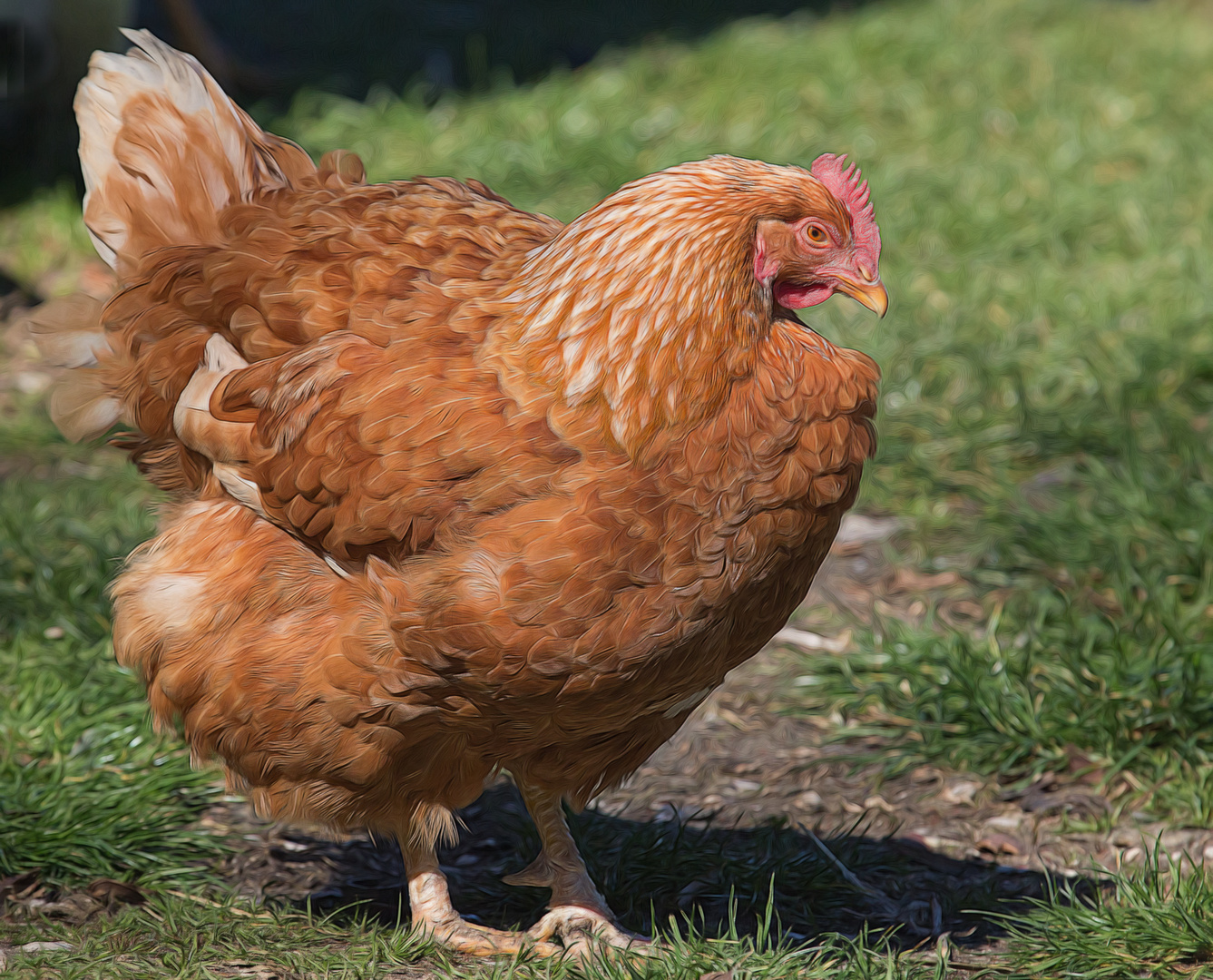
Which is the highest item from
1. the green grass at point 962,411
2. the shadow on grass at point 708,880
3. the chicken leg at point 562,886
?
the green grass at point 962,411

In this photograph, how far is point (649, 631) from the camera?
7.64 ft

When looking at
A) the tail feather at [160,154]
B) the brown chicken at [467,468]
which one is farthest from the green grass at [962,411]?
the tail feather at [160,154]

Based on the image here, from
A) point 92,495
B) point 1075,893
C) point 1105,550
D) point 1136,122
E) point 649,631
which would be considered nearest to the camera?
point 649,631

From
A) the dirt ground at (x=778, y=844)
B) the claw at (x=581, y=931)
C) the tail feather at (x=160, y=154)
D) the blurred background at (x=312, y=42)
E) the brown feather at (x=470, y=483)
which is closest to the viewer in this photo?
the brown feather at (x=470, y=483)

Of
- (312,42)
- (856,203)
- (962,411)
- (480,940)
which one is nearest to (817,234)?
(856,203)

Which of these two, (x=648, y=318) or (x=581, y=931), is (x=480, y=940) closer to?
(x=581, y=931)

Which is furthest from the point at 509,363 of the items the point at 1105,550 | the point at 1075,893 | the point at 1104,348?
the point at 1104,348

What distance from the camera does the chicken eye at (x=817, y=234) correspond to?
2.48 meters

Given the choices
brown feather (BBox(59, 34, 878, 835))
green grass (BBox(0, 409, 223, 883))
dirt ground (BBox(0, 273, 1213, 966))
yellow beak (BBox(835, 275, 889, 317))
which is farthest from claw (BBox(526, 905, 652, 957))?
yellow beak (BBox(835, 275, 889, 317))

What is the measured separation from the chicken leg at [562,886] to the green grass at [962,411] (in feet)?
0.78

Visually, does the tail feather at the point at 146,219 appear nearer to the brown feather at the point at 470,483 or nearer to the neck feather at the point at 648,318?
the brown feather at the point at 470,483

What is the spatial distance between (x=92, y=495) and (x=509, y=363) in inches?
96.9

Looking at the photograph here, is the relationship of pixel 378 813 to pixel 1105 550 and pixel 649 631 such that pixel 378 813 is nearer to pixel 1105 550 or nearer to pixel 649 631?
pixel 649 631

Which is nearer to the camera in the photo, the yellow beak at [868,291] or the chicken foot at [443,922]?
the yellow beak at [868,291]
